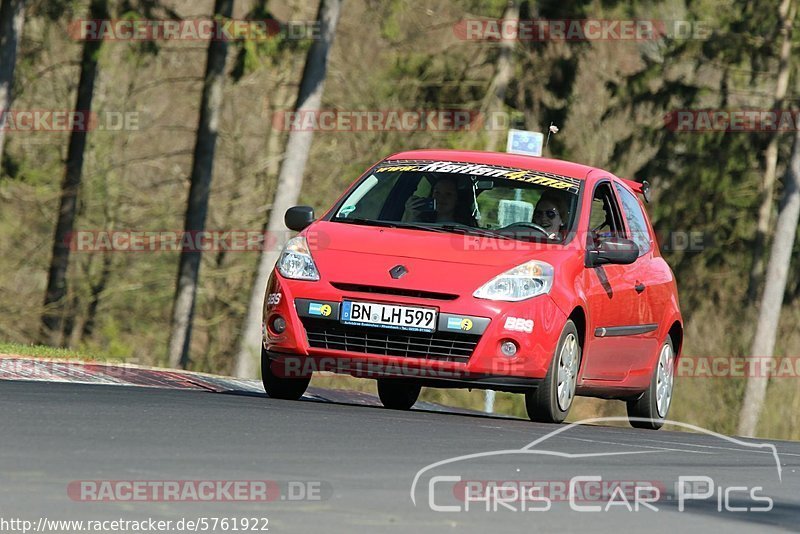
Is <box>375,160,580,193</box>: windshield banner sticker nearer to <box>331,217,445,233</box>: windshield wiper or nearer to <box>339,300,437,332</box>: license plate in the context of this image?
<box>331,217,445,233</box>: windshield wiper

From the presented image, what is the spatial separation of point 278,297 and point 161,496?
460cm

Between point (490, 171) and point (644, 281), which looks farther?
point (644, 281)

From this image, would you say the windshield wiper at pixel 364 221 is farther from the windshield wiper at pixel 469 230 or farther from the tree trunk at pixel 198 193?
the tree trunk at pixel 198 193

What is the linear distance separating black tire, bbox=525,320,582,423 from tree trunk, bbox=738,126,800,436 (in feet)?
62.4

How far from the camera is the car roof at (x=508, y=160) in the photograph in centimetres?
1227

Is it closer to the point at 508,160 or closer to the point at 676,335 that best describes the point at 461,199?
the point at 508,160

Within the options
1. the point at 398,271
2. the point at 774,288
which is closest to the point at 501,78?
the point at 774,288

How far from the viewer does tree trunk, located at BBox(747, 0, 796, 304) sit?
3550 centimetres

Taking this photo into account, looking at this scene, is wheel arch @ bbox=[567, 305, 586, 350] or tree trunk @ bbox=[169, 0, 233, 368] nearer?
wheel arch @ bbox=[567, 305, 586, 350]

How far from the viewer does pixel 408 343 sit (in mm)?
10547

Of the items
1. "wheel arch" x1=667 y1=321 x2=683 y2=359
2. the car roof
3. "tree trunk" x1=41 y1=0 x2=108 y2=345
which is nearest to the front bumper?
the car roof

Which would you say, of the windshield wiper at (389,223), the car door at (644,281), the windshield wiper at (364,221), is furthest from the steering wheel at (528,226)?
the car door at (644,281)

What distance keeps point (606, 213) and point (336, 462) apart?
18.8ft

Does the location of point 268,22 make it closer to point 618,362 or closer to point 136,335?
point 136,335
